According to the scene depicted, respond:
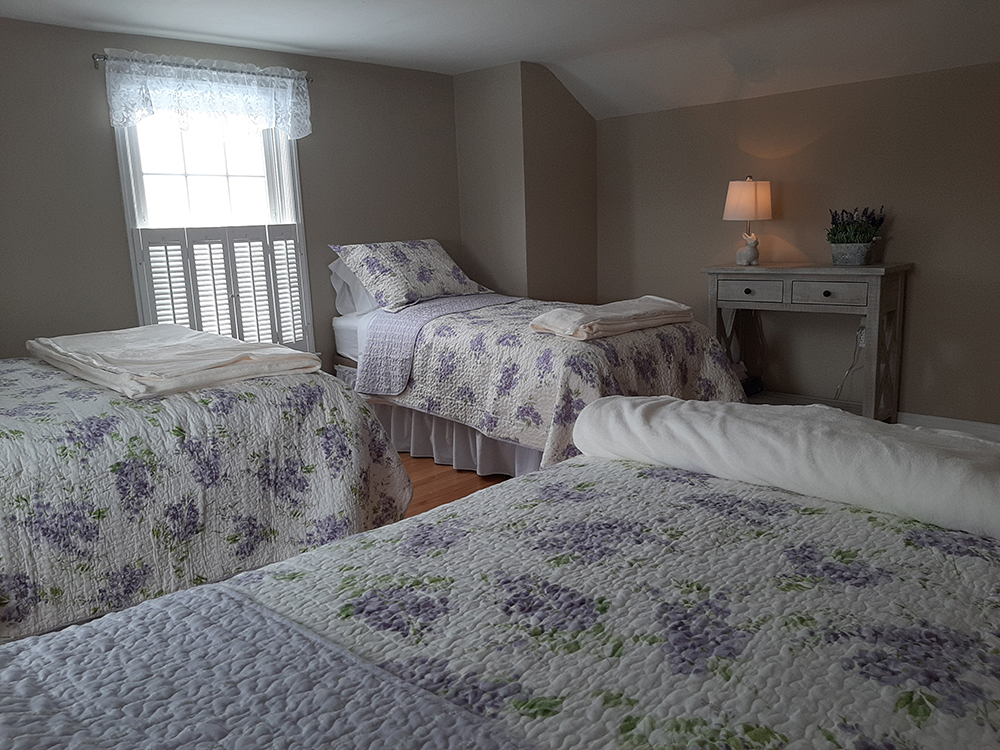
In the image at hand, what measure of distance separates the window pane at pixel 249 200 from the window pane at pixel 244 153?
0.04 meters

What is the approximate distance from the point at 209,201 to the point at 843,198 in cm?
323

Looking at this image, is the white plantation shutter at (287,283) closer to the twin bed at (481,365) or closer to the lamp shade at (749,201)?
the twin bed at (481,365)

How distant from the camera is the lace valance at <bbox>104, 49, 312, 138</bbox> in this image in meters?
3.41

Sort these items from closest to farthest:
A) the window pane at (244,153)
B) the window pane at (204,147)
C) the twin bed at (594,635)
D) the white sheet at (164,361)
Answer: the twin bed at (594,635) < the white sheet at (164,361) < the window pane at (204,147) < the window pane at (244,153)

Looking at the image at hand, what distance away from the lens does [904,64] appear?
12.0 ft

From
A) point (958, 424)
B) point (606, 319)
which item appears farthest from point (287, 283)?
point (958, 424)

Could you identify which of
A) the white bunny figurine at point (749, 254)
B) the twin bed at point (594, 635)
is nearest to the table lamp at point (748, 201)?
the white bunny figurine at point (749, 254)

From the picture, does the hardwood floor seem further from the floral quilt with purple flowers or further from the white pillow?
the floral quilt with purple flowers

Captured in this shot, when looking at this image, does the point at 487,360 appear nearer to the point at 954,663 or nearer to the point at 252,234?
the point at 252,234

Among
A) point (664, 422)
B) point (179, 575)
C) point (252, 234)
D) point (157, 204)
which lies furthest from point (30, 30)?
point (664, 422)

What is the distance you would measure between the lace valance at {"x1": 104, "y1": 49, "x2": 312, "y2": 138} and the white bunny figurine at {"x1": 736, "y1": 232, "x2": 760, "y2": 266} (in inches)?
93.9

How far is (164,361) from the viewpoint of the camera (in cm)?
230

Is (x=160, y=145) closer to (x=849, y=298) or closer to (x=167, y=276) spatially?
(x=167, y=276)

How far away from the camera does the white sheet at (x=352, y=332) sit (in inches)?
156
